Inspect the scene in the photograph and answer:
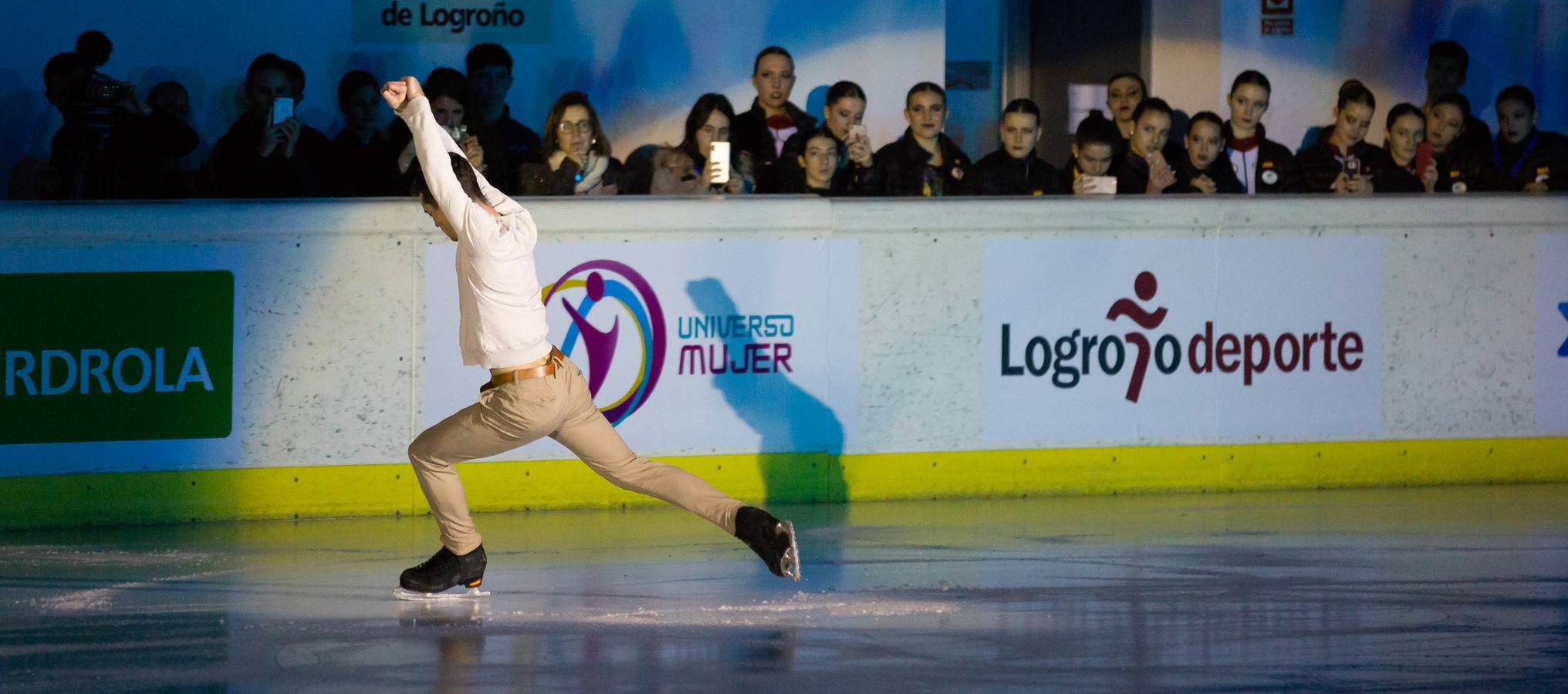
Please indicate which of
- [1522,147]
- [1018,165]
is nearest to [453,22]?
[1018,165]

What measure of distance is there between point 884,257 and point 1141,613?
3.11m

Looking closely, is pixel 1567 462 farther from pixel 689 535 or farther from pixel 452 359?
pixel 452 359

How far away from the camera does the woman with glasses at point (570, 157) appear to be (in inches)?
411

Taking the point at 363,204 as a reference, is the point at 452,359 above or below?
below

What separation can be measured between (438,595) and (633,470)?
0.89m

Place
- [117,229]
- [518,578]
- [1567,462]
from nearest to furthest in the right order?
[518,578]
[117,229]
[1567,462]

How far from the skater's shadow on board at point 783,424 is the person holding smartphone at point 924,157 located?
1684 mm

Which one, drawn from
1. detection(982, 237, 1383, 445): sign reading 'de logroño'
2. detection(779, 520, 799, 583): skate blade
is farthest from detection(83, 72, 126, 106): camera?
detection(779, 520, 799, 583): skate blade

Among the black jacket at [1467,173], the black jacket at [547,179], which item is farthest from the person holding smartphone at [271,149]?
the black jacket at [1467,173]

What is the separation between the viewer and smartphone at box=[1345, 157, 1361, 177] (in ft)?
39.4

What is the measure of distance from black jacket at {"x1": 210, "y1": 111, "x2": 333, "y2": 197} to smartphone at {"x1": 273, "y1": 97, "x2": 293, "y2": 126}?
0.77 ft

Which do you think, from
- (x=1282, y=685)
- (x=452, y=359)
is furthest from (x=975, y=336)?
(x=1282, y=685)

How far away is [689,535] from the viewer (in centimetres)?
932

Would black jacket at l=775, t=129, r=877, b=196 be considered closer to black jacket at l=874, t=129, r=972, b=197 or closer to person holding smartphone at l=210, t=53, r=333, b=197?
black jacket at l=874, t=129, r=972, b=197
